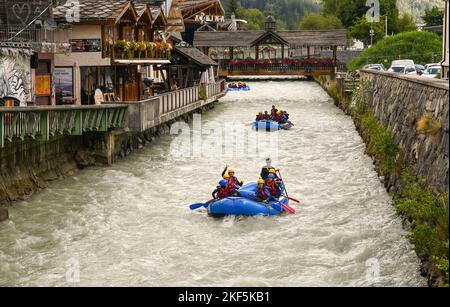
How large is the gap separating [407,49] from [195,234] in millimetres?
43178

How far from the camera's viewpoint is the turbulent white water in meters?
16.7

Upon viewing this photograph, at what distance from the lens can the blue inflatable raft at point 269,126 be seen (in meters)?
42.5

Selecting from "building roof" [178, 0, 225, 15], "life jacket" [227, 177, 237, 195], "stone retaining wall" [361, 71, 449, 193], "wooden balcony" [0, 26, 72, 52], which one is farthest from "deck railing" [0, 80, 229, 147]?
"building roof" [178, 0, 225, 15]

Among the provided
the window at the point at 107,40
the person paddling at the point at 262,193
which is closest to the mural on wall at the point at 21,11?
the window at the point at 107,40

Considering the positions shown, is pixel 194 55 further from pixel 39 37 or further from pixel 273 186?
pixel 273 186

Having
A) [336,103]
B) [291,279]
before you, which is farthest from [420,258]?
[336,103]

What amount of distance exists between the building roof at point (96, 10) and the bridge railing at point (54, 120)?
20.8 feet

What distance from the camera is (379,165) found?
2712 cm

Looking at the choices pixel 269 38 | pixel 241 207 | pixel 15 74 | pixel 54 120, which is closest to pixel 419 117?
pixel 241 207

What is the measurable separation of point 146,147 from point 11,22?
8061mm

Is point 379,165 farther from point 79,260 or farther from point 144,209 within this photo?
point 79,260

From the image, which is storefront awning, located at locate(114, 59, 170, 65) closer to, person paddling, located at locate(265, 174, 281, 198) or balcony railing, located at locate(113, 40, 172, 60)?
balcony railing, located at locate(113, 40, 172, 60)

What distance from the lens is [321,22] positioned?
134500 millimetres

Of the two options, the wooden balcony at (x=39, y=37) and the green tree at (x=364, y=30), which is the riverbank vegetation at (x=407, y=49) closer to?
the wooden balcony at (x=39, y=37)
